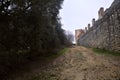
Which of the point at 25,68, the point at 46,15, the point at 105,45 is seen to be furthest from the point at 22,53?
the point at 105,45

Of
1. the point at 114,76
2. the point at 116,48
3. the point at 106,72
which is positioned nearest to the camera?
the point at 114,76

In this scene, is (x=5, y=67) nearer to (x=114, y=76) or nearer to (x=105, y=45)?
(x=114, y=76)

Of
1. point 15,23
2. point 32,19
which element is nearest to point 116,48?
point 32,19

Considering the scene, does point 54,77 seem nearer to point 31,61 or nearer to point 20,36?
point 20,36

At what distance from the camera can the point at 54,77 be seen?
814 cm

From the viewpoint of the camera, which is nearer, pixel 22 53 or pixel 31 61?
pixel 22 53

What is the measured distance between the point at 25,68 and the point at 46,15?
349cm

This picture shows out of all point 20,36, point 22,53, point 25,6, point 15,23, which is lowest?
point 22,53

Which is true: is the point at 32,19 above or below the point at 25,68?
above

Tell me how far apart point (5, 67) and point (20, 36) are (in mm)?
1822

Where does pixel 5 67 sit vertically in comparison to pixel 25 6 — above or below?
below

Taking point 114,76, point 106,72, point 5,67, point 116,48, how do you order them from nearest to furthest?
point 114,76, point 106,72, point 5,67, point 116,48

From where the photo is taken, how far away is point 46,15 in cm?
1048

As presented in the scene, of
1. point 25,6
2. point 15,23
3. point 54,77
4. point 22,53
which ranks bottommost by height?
point 54,77
